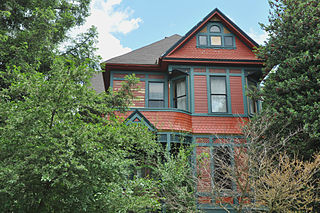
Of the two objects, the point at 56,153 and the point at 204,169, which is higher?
the point at 56,153

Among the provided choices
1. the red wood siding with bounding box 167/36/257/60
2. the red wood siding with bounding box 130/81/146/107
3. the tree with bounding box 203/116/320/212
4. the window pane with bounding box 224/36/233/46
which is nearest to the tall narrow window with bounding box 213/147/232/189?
the tree with bounding box 203/116/320/212

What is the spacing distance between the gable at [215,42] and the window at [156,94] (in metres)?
1.80

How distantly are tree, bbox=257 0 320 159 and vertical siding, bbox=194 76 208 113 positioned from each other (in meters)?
2.94

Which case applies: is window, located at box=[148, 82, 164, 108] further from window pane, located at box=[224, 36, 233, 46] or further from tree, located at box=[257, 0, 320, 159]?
tree, located at box=[257, 0, 320, 159]

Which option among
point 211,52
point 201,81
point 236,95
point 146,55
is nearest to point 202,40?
point 211,52

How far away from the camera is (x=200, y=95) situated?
13.3m

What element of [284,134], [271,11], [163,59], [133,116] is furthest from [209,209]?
[271,11]

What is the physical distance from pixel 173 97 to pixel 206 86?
6.06 feet

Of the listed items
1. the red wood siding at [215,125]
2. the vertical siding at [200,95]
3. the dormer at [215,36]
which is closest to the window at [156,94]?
the vertical siding at [200,95]

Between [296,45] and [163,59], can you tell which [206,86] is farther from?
[296,45]

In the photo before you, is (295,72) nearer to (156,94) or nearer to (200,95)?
(200,95)

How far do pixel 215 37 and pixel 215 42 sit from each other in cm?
31

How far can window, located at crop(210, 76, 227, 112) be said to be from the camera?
1332 cm

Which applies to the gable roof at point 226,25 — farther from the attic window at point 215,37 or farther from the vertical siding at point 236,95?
the vertical siding at point 236,95
